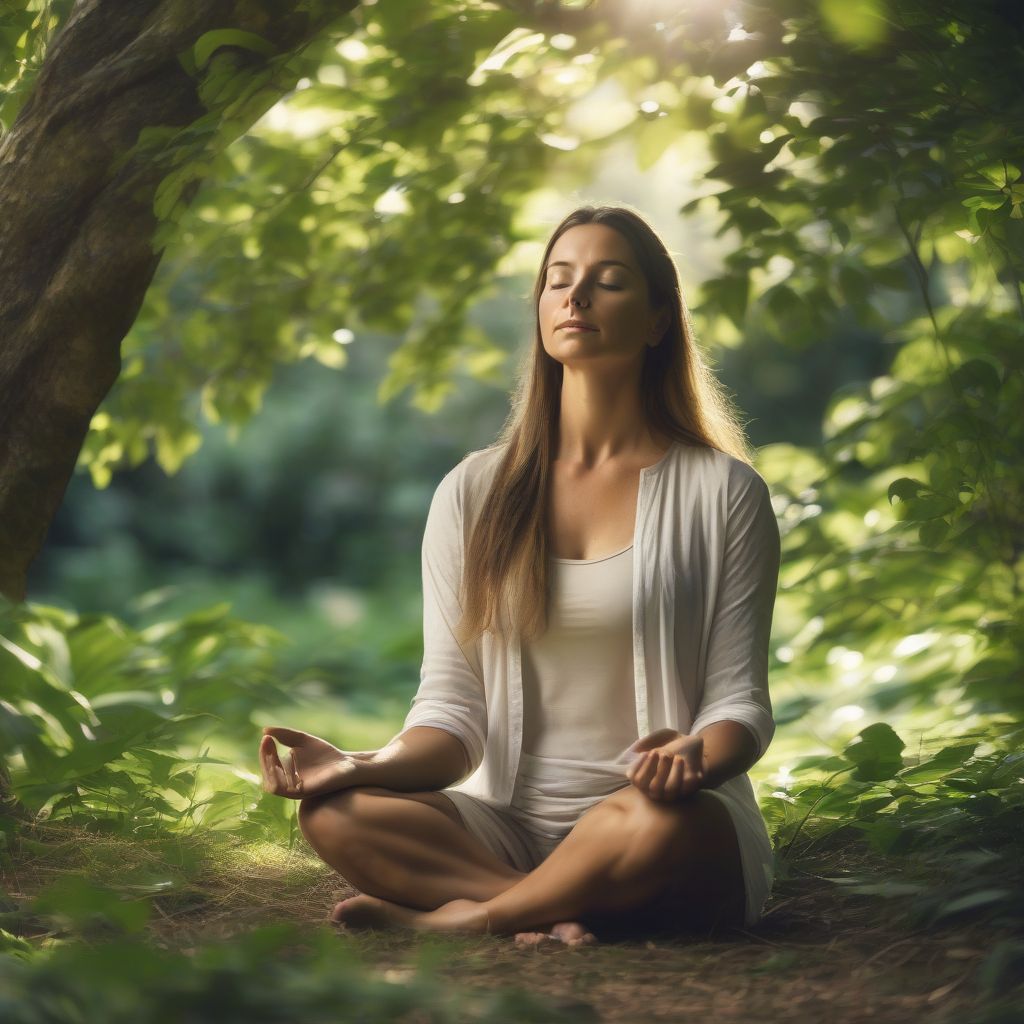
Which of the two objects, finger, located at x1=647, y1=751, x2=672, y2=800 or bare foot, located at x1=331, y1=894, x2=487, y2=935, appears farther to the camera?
bare foot, located at x1=331, y1=894, x2=487, y2=935

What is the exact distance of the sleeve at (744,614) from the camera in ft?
7.86

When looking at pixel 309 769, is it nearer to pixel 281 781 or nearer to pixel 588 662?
pixel 281 781

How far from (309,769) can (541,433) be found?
32.2 inches

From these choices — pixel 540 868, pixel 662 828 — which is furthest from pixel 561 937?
pixel 662 828

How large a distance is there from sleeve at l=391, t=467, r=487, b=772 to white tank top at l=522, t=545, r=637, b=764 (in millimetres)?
113

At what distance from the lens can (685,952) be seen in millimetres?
2199

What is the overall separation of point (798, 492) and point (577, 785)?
188 centimetres

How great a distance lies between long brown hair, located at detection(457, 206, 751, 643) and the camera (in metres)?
2.55

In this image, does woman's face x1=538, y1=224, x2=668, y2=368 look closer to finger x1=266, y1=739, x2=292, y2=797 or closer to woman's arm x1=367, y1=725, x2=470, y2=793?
woman's arm x1=367, y1=725, x2=470, y2=793

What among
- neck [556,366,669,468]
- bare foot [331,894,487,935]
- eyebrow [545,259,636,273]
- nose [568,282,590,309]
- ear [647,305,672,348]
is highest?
eyebrow [545,259,636,273]

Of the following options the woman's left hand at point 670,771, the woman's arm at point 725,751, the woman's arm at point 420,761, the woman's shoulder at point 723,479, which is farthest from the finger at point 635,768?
the woman's shoulder at point 723,479

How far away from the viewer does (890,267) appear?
370 centimetres

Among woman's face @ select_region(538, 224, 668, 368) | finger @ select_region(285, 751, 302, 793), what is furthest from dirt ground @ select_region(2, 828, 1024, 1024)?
woman's face @ select_region(538, 224, 668, 368)

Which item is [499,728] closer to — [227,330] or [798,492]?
[798,492]
